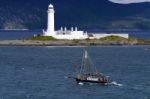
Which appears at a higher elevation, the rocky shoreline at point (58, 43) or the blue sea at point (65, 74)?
the rocky shoreline at point (58, 43)

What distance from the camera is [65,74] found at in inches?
3007

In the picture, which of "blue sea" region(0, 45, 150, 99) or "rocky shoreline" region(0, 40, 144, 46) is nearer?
"blue sea" region(0, 45, 150, 99)

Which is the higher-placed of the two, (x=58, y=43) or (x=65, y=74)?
(x=58, y=43)

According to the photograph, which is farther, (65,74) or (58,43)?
(58,43)

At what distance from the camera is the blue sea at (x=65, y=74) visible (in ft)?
199

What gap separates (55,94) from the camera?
60.4 metres

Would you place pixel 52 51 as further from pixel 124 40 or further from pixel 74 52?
pixel 124 40

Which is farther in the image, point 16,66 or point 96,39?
point 96,39

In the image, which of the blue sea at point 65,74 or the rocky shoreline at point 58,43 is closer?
the blue sea at point 65,74

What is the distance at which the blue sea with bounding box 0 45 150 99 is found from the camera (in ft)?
199

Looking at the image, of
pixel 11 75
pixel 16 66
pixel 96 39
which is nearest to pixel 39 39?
pixel 96 39

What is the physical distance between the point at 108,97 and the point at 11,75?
18617mm

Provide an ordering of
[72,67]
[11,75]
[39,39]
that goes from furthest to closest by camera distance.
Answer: [39,39] → [72,67] → [11,75]

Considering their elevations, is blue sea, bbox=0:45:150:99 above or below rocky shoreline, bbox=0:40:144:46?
below
